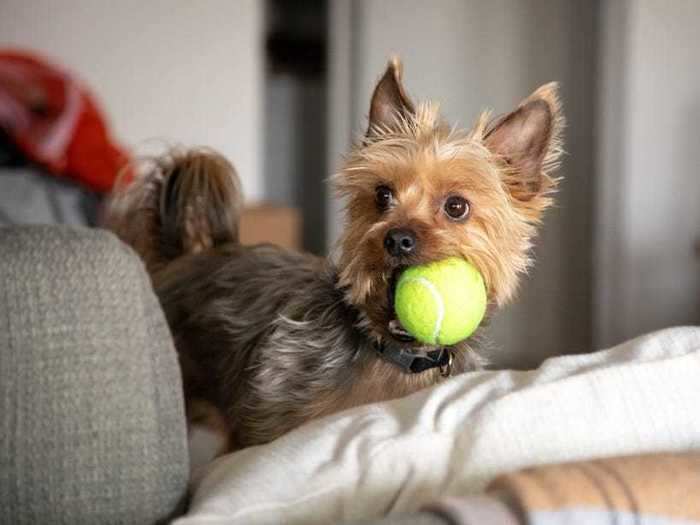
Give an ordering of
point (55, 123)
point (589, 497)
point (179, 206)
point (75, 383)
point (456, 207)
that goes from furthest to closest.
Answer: point (55, 123) → point (179, 206) → point (456, 207) → point (75, 383) → point (589, 497)

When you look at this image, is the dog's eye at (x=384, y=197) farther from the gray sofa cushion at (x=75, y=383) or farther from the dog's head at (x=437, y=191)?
the gray sofa cushion at (x=75, y=383)

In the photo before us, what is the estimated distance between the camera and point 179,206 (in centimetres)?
215

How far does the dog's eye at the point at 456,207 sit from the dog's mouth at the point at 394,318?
0.58 ft

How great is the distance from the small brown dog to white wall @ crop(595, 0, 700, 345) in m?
2.53

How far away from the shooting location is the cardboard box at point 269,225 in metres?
3.94

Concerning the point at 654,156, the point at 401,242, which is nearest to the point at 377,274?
the point at 401,242

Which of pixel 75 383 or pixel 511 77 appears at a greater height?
pixel 511 77

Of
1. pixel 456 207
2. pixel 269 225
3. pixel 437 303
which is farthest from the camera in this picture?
pixel 269 225

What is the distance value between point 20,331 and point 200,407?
3.62 ft

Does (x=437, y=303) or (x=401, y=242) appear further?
(x=401, y=242)

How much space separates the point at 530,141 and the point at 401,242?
1.13 ft

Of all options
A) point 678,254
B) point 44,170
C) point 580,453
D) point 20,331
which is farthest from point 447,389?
point 678,254

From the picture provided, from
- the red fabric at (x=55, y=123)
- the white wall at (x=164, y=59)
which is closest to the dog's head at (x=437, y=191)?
the red fabric at (x=55, y=123)

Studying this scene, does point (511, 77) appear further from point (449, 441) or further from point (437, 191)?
point (449, 441)
